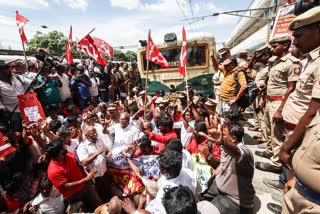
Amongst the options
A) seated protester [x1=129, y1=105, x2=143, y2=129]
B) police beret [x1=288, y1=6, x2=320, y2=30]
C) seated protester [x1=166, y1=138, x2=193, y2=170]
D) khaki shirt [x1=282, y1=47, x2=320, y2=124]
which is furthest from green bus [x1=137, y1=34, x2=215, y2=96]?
police beret [x1=288, y1=6, x2=320, y2=30]

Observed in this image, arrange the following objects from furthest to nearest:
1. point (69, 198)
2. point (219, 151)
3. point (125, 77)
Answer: point (125, 77)
point (219, 151)
point (69, 198)

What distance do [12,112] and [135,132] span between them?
233 cm

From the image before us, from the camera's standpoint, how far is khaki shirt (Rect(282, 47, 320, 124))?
5.35 feet

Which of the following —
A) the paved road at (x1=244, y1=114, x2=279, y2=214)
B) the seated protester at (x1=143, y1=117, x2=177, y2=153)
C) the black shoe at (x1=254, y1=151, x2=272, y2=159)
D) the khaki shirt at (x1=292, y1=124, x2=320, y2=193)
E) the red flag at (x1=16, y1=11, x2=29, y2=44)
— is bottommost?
the paved road at (x1=244, y1=114, x2=279, y2=214)

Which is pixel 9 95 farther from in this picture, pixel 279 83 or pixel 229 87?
pixel 279 83

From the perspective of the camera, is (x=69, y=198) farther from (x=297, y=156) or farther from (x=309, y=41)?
(x=309, y=41)

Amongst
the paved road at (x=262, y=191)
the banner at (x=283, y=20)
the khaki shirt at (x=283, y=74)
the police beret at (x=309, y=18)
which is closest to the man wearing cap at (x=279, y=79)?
the khaki shirt at (x=283, y=74)

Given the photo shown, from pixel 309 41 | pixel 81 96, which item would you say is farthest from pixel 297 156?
pixel 81 96

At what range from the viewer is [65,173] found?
2.66 metres

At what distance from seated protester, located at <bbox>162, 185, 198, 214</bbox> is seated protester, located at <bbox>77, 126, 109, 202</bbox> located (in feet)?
5.36

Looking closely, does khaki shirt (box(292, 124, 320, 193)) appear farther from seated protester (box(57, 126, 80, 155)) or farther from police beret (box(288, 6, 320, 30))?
seated protester (box(57, 126, 80, 155))

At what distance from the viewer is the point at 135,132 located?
375cm

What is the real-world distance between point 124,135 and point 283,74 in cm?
242

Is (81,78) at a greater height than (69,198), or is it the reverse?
(81,78)
